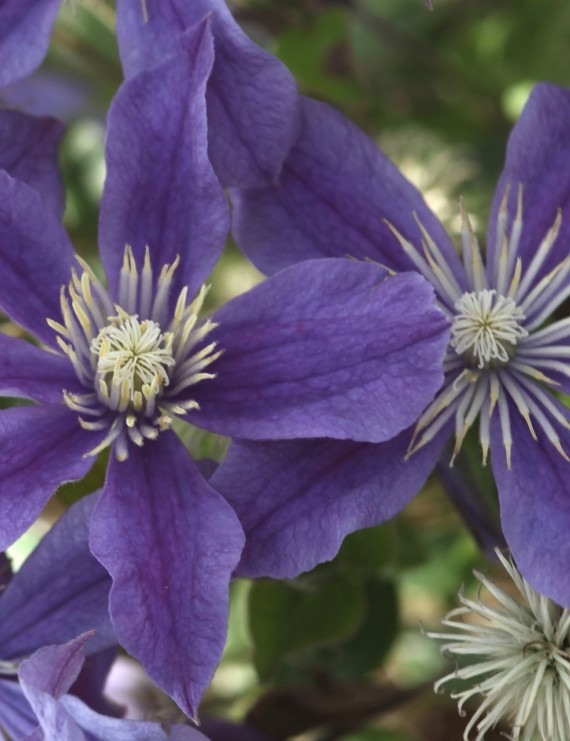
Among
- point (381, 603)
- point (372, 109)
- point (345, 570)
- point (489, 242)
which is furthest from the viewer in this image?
point (372, 109)

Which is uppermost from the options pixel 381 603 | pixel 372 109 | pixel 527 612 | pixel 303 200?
pixel 372 109

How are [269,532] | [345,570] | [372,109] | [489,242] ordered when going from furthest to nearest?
[372,109], [345,570], [489,242], [269,532]

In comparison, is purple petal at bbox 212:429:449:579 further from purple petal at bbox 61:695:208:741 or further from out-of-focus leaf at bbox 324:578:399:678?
out-of-focus leaf at bbox 324:578:399:678

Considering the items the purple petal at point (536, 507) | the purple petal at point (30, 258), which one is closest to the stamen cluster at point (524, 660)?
the purple petal at point (536, 507)

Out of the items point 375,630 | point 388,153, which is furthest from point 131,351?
point 388,153

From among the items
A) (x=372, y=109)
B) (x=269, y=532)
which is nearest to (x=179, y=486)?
(x=269, y=532)

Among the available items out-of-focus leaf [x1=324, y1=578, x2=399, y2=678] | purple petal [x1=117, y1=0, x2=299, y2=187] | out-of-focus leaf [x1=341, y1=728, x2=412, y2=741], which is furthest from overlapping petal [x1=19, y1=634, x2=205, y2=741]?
out-of-focus leaf [x1=341, y1=728, x2=412, y2=741]

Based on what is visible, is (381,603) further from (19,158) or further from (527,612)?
(19,158)
